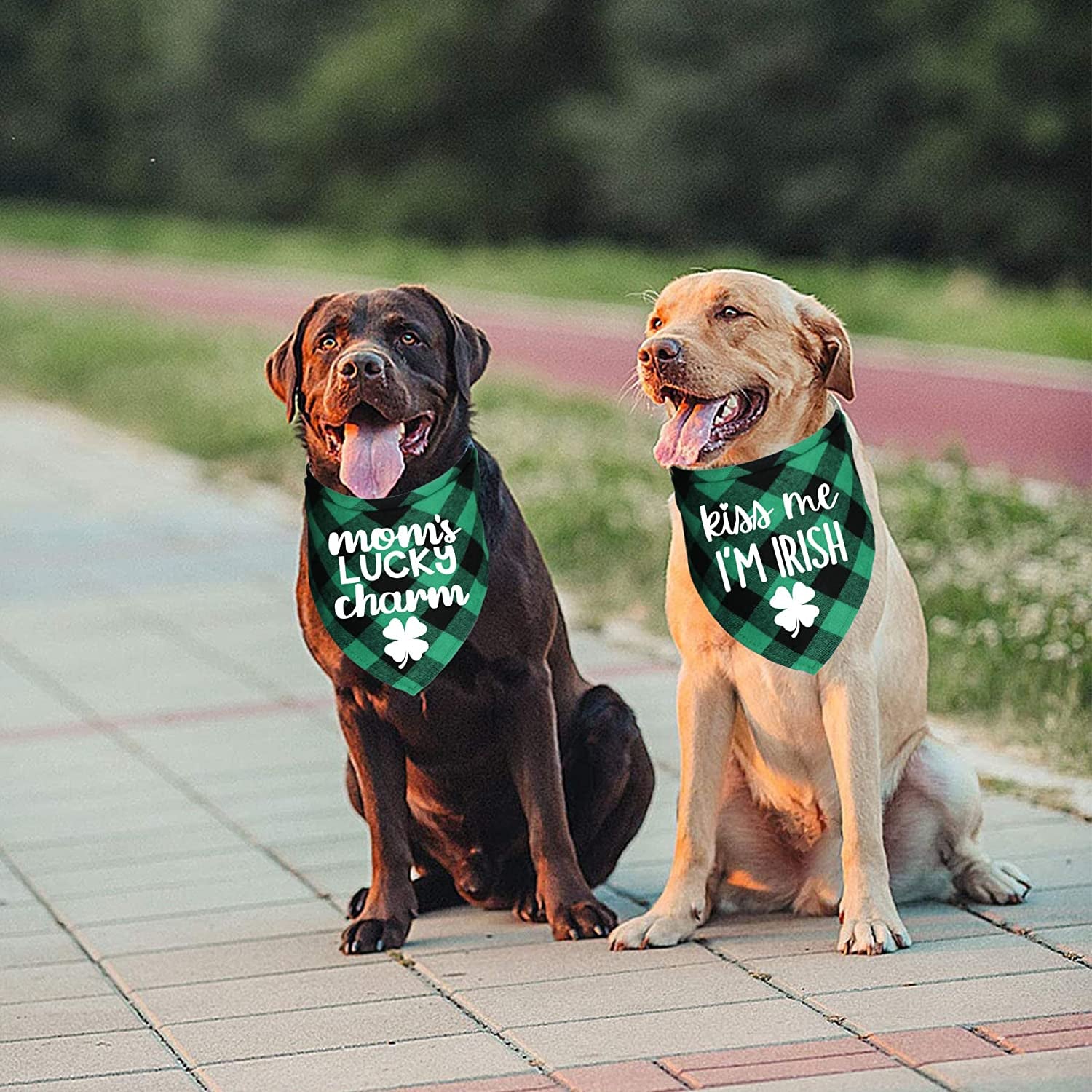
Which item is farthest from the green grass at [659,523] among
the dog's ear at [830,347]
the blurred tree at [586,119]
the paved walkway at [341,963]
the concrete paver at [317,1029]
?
the blurred tree at [586,119]

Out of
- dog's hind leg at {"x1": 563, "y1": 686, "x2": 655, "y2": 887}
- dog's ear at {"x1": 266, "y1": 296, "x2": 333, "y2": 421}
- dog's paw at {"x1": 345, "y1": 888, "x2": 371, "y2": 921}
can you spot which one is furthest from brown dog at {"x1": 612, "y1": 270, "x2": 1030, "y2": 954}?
dog's ear at {"x1": 266, "y1": 296, "x2": 333, "y2": 421}

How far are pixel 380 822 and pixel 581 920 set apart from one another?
50 centimetres

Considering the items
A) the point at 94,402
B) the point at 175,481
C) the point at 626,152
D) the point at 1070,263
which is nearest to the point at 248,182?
the point at 626,152

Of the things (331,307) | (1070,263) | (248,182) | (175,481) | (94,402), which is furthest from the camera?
(248,182)

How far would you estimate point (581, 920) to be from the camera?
14.9 ft

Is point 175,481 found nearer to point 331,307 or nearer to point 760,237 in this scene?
point 331,307

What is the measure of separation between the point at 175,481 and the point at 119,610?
4.88m

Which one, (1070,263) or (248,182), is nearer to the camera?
(1070,263)

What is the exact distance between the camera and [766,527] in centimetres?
443

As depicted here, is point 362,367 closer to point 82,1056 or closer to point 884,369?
point 82,1056

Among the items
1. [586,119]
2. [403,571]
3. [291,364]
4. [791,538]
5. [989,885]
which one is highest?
[586,119]

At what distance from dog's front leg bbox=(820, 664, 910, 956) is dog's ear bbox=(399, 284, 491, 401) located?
1038 millimetres

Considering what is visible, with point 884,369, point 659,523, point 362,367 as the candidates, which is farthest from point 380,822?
point 884,369

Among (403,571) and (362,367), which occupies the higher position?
(362,367)
